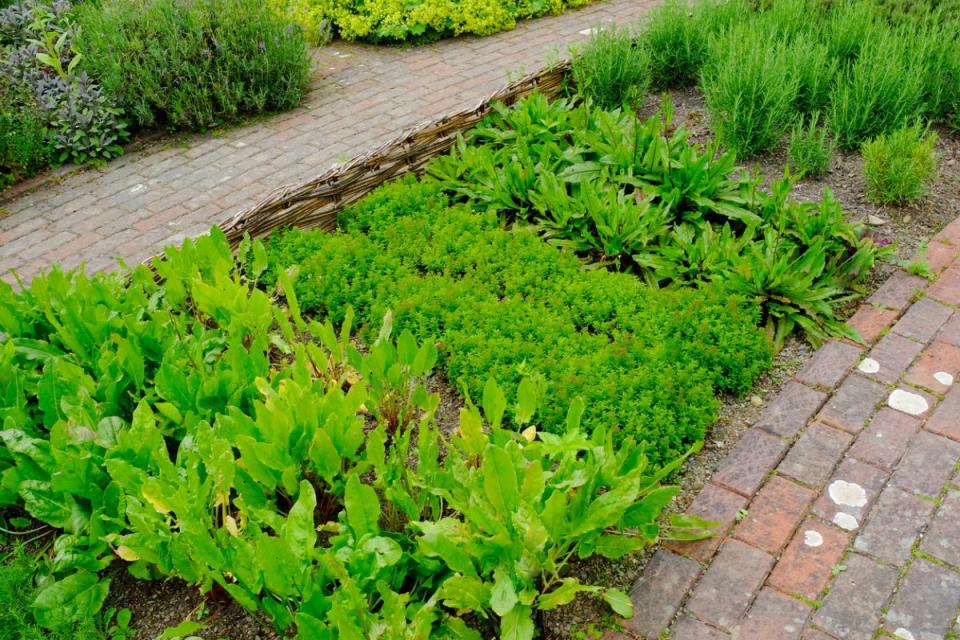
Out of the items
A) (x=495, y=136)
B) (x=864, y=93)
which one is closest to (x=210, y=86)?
(x=495, y=136)

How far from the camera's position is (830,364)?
12.4ft

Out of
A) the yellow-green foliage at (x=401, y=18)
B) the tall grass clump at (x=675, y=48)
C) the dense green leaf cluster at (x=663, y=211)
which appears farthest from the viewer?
the yellow-green foliage at (x=401, y=18)

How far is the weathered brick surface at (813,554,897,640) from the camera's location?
269 cm

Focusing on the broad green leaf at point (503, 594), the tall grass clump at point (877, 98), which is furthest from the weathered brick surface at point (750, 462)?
the tall grass clump at point (877, 98)

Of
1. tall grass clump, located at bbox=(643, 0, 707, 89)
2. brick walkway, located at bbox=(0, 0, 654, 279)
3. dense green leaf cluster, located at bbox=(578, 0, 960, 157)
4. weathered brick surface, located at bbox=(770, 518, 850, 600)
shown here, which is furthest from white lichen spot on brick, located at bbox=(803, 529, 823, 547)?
tall grass clump, located at bbox=(643, 0, 707, 89)

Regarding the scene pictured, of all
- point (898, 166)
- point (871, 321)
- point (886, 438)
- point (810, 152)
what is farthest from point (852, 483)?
point (810, 152)

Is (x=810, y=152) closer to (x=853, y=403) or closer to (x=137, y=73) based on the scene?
(x=853, y=403)

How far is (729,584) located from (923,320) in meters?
1.90

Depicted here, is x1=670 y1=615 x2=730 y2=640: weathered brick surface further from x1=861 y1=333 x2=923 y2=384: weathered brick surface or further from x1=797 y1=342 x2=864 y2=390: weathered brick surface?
x1=861 y1=333 x2=923 y2=384: weathered brick surface

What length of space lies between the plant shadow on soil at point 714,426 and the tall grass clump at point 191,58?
329 centimetres

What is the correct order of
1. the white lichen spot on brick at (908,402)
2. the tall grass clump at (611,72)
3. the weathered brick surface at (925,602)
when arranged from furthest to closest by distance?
the tall grass clump at (611,72)
the white lichen spot on brick at (908,402)
the weathered brick surface at (925,602)

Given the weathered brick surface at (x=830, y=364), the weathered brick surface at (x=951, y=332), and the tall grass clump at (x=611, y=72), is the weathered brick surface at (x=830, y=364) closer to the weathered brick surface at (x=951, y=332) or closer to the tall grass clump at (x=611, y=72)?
the weathered brick surface at (x=951, y=332)

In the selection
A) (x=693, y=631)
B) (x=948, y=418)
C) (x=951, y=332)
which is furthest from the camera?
(x=951, y=332)

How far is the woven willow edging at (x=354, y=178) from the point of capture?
15.2 ft
